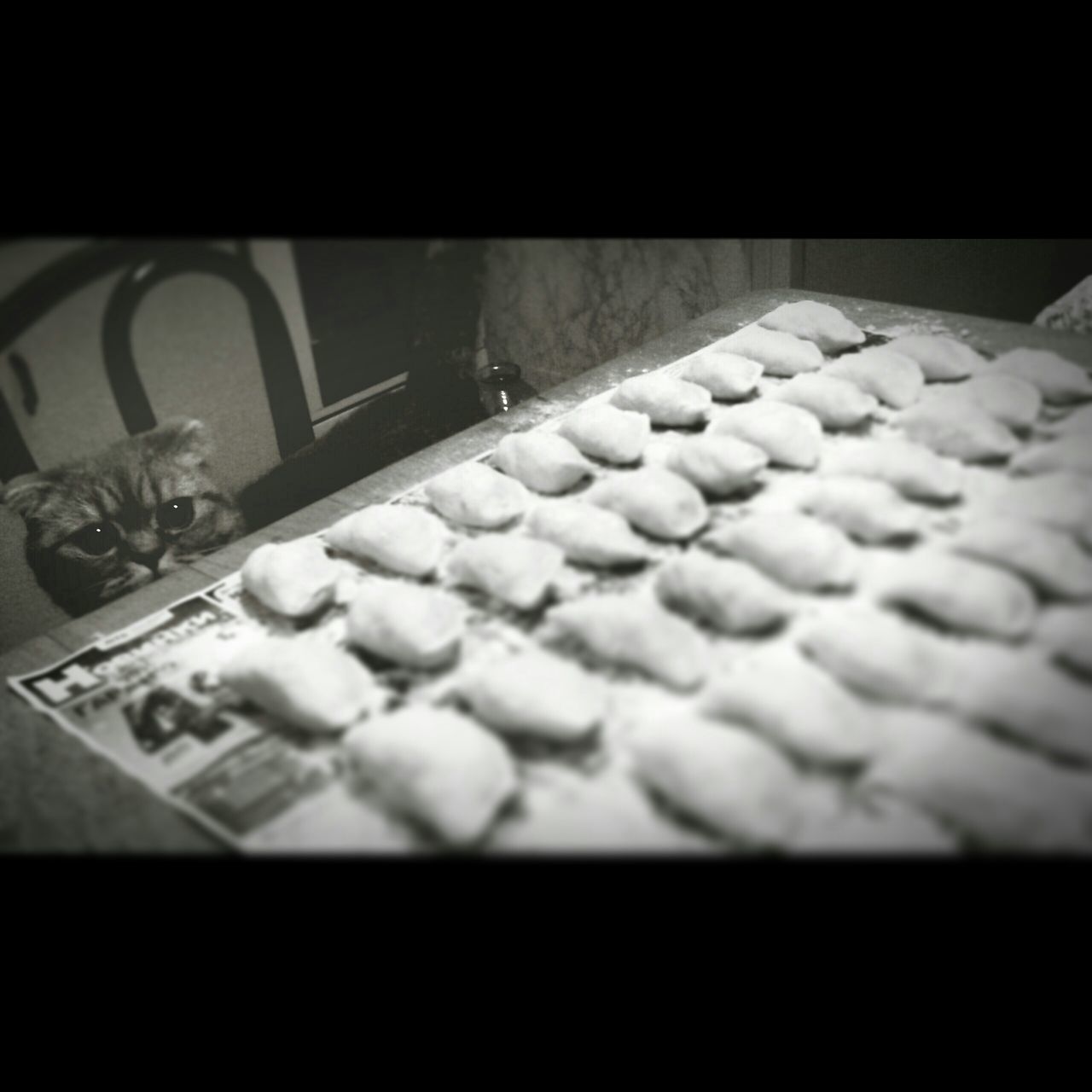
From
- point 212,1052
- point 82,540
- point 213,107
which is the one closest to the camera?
point 212,1052

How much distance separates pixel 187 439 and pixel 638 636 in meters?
1.35

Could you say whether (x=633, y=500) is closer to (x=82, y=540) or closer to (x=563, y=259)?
(x=563, y=259)

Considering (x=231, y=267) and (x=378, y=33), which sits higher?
(x=378, y=33)

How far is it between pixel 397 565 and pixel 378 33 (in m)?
0.87

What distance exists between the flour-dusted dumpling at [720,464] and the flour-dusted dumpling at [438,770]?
70 centimetres

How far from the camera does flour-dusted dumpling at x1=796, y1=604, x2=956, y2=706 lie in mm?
1183

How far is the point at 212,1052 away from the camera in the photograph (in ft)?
3.69

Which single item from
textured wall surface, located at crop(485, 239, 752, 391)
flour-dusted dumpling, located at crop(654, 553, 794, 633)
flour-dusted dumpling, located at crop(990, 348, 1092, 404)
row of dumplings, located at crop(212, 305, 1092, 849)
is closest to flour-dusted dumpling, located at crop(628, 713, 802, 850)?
row of dumplings, located at crop(212, 305, 1092, 849)

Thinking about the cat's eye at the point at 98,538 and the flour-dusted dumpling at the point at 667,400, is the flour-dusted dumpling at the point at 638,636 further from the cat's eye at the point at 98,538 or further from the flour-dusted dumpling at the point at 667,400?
the cat's eye at the point at 98,538

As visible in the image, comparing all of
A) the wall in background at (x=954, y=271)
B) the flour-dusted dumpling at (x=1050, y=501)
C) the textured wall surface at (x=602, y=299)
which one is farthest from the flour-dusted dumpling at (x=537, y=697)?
the wall in background at (x=954, y=271)

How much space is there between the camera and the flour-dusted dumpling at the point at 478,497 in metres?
1.72

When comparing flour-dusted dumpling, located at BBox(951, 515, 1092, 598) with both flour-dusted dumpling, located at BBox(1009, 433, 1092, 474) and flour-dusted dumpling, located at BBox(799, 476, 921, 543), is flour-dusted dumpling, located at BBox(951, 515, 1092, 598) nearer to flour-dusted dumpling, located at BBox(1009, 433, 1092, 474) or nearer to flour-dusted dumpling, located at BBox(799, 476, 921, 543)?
flour-dusted dumpling, located at BBox(799, 476, 921, 543)

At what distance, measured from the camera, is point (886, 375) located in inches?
74.2

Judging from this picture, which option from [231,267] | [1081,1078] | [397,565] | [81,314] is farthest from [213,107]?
[1081,1078]
